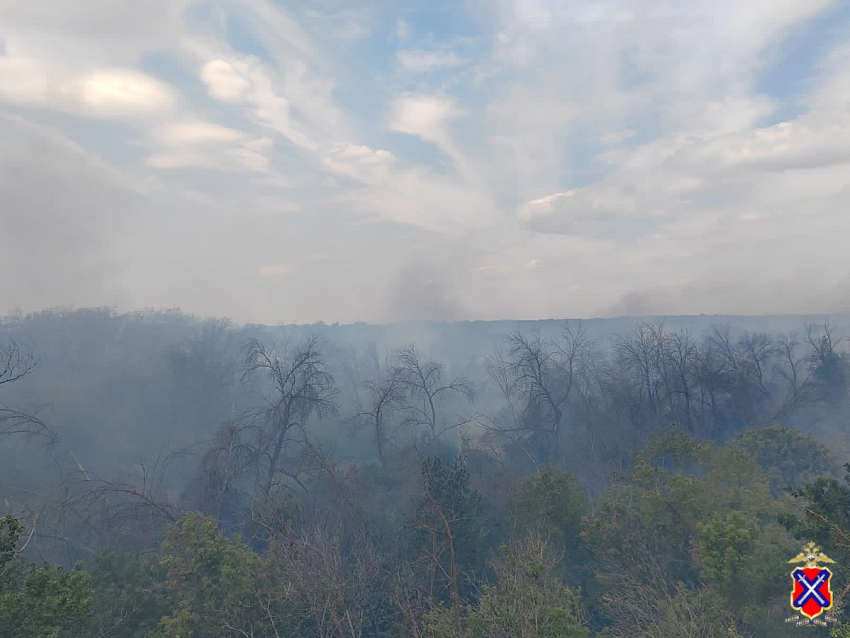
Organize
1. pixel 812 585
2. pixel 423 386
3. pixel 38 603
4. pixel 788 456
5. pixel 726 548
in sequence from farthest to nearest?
pixel 423 386 → pixel 788 456 → pixel 726 548 → pixel 812 585 → pixel 38 603

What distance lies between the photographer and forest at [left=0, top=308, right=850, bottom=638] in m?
11.7

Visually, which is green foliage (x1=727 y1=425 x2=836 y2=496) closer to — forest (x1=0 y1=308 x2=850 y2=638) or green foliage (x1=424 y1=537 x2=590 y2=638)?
forest (x1=0 y1=308 x2=850 y2=638)

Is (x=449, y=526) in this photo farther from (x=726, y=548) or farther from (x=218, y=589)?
(x=726, y=548)

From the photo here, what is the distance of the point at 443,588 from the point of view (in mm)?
16828

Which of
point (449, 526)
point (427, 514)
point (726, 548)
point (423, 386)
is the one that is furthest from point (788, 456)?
point (423, 386)

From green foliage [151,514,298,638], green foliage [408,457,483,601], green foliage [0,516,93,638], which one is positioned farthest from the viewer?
green foliage [408,457,483,601]

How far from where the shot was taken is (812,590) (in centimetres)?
980

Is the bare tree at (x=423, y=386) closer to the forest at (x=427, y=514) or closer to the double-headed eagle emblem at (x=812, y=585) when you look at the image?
the forest at (x=427, y=514)

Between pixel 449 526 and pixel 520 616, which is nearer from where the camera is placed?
pixel 520 616

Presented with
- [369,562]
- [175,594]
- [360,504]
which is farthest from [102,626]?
[360,504]

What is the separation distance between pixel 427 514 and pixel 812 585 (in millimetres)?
11621

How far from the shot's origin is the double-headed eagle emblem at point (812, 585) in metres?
9.28

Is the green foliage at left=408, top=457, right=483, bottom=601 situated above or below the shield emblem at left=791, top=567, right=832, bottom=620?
below

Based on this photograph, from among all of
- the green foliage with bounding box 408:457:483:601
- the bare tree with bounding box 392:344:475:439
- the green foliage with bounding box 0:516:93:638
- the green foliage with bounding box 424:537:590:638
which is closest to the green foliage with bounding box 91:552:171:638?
the green foliage with bounding box 0:516:93:638
